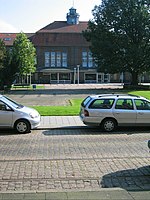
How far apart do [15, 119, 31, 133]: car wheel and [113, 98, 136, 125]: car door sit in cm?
379

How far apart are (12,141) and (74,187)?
599cm

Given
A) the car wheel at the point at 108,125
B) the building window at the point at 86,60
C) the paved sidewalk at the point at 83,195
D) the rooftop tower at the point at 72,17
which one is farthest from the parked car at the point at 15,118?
the rooftop tower at the point at 72,17

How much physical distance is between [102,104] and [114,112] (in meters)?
0.67

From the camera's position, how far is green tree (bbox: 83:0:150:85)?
51.0 metres

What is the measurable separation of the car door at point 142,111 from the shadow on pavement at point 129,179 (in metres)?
6.92

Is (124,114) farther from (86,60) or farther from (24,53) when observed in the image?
(86,60)

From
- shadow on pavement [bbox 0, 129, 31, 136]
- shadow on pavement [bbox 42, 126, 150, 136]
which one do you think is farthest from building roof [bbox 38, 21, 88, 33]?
shadow on pavement [bbox 0, 129, 31, 136]

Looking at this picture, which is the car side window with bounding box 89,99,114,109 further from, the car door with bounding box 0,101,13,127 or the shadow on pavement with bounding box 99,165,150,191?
the shadow on pavement with bounding box 99,165,150,191

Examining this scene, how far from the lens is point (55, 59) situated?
93875 mm

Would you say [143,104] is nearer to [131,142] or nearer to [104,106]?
[104,106]

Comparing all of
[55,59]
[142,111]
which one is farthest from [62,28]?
[142,111]

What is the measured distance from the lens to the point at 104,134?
44.4 ft

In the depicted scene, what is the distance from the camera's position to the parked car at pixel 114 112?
1416cm

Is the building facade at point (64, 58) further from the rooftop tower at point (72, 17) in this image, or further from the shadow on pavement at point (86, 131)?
the shadow on pavement at point (86, 131)
